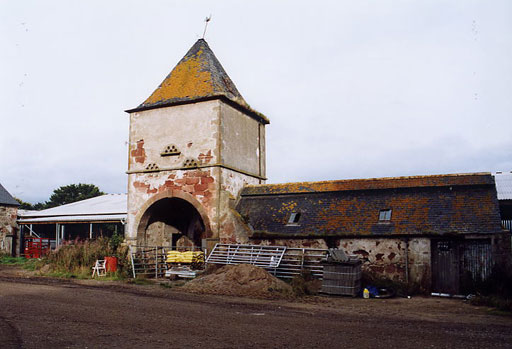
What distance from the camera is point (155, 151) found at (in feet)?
67.8

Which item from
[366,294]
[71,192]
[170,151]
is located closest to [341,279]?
[366,294]

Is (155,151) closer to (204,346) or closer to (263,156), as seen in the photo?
(263,156)

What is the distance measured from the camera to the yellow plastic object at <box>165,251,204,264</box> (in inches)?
722

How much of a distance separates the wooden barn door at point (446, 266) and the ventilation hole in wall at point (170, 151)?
11039 millimetres

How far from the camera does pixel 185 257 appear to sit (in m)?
18.4

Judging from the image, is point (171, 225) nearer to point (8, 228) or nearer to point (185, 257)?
point (185, 257)

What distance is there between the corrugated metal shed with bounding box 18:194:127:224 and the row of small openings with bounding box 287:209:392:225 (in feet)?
43.4

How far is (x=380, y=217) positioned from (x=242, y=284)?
581 centimetres

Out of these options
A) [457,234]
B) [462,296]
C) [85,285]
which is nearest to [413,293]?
[462,296]

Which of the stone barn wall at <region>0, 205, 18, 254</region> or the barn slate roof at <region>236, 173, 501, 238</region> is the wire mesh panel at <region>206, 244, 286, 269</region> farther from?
the stone barn wall at <region>0, 205, 18, 254</region>

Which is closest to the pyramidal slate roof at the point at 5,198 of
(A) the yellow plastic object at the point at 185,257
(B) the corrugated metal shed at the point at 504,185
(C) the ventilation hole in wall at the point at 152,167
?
(C) the ventilation hole in wall at the point at 152,167

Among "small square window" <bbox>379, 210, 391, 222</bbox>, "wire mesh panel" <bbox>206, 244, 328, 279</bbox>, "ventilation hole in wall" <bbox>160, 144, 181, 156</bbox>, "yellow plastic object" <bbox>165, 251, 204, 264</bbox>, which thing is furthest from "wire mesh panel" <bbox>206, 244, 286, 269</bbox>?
"ventilation hole in wall" <bbox>160, 144, 181, 156</bbox>

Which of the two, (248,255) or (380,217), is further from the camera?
(248,255)

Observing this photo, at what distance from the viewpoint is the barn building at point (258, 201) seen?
15.4 m
